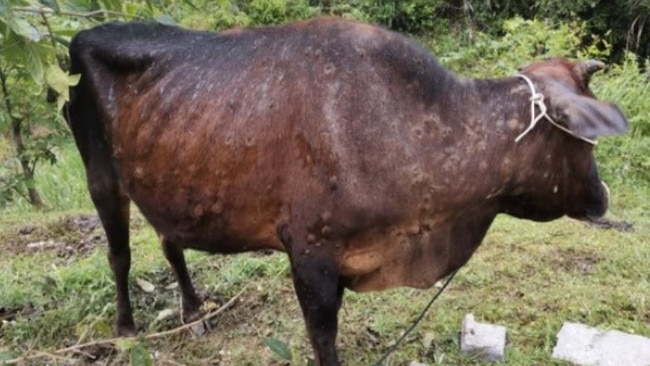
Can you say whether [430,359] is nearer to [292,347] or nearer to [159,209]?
[292,347]

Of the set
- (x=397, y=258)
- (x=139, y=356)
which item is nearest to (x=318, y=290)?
(x=397, y=258)

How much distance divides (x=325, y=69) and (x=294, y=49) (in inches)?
6.5

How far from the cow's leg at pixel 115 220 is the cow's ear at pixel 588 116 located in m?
1.79

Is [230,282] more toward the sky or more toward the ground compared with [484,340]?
more toward the ground

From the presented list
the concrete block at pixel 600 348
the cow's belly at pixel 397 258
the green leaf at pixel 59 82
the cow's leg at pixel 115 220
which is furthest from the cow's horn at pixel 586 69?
the cow's leg at pixel 115 220

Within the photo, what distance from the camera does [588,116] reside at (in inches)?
94.7

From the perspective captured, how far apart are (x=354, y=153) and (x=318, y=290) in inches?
18.5

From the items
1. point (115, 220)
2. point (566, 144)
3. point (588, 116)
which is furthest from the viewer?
point (115, 220)

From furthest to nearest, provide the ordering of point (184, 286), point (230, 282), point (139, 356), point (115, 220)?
point (230, 282) → point (184, 286) → point (115, 220) → point (139, 356)

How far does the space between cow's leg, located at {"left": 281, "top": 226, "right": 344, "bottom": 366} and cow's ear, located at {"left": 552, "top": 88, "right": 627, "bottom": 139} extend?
869 millimetres

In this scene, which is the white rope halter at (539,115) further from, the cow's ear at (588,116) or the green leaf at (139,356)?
the green leaf at (139,356)

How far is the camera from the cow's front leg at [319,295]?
2.51 m

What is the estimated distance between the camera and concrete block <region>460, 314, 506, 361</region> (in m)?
3.16

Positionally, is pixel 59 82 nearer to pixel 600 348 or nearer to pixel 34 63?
pixel 34 63
